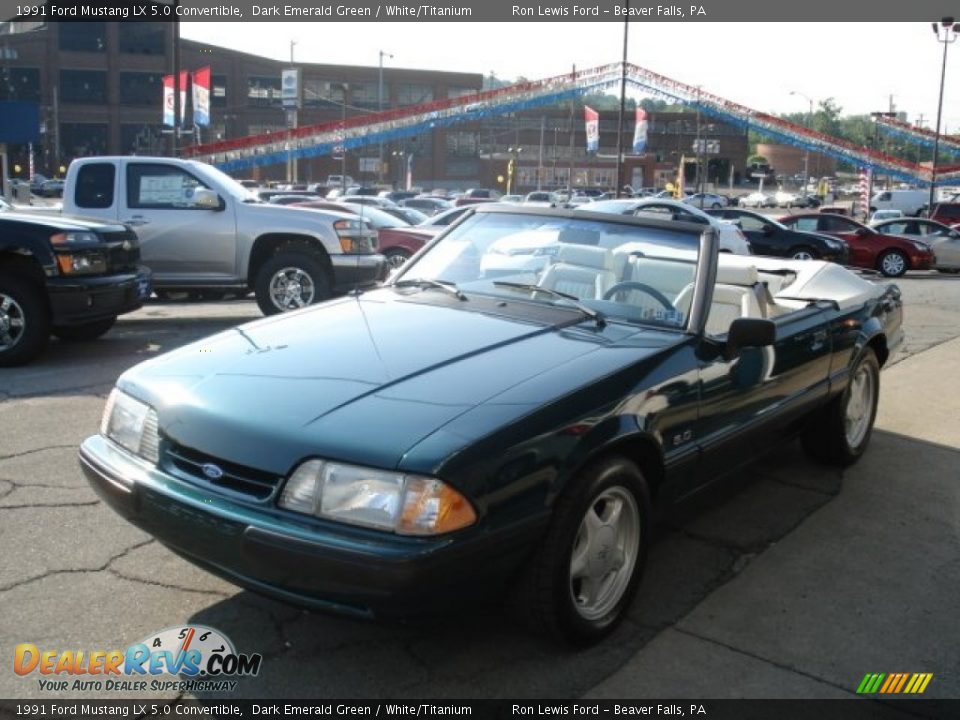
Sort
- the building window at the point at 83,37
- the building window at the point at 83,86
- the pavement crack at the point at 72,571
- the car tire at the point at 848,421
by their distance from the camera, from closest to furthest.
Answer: the pavement crack at the point at 72,571 < the car tire at the point at 848,421 < the building window at the point at 83,37 < the building window at the point at 83,86

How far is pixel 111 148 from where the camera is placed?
7581cm

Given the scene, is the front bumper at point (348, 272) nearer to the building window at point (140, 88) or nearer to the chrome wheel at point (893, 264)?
the chrome wheel at point (893, 264)

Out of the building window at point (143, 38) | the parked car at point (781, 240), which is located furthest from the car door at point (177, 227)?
the building window at point (143, 38)

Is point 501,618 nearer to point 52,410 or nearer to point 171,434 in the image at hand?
point 171,434

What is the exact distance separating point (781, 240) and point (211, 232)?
614 inches

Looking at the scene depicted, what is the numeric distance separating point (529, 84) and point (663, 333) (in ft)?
115

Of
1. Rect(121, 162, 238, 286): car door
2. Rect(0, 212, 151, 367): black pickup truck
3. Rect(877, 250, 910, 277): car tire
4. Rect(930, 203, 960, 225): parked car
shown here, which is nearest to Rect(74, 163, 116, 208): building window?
Rect(121, 162, 238, 286): car door

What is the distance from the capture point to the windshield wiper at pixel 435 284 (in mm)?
4223

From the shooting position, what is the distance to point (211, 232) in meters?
9.94

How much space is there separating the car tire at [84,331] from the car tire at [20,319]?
1.13m

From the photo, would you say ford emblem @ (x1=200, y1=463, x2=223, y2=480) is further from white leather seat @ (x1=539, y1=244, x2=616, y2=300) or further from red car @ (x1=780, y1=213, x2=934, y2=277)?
red car @ (x1=780, y1=213, x2=934, y2=277)

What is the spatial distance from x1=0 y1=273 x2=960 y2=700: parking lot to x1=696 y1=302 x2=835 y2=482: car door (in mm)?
268

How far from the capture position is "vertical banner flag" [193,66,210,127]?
2889 centimetres

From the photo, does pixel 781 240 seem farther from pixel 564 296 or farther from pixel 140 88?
pixel 140 88
